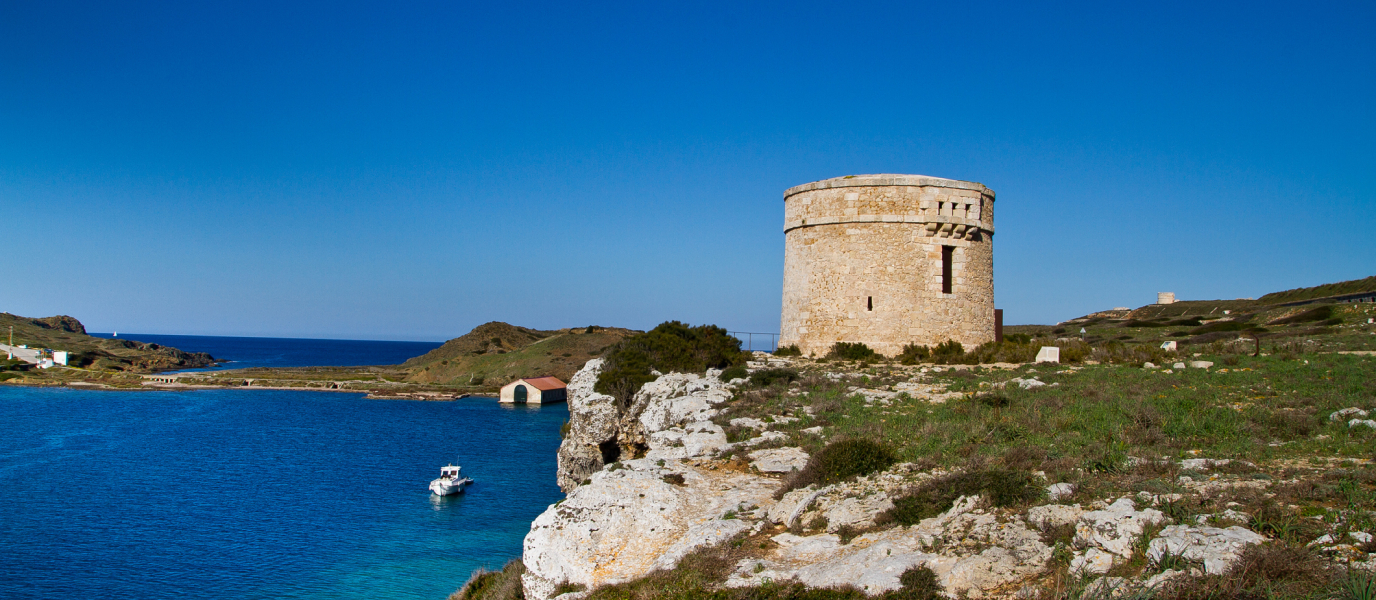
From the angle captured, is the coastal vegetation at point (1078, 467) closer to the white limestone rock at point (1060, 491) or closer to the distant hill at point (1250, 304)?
the white limestone rock at point (1060, 491)

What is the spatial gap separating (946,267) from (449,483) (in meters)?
21.2

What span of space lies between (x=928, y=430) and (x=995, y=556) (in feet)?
13.4

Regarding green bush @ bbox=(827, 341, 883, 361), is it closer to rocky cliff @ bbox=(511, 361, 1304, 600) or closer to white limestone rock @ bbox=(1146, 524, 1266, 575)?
rocky cliff @ bbox=(511, 361, 1304, 600)

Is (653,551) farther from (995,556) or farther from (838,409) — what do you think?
(838,409)

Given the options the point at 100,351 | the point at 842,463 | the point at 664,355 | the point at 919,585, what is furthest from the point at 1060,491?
the point at 100,351

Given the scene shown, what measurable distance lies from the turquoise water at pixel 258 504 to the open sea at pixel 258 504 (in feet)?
0.26

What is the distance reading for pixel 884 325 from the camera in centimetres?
1817

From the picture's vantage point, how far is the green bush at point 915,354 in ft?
57.6

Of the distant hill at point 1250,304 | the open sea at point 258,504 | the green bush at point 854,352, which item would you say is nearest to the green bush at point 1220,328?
the distant hill at point 1250,304

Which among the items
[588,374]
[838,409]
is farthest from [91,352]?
[838,409]

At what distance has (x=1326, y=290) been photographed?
58.8 meters

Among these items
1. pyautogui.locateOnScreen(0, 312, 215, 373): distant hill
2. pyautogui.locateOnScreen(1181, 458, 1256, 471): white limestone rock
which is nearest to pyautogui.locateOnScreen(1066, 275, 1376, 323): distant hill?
pyautogui.locateOnScreen(1181, 458, 1256, 471): white limestone rock

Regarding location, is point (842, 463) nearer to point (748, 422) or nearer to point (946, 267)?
point (748, 422)

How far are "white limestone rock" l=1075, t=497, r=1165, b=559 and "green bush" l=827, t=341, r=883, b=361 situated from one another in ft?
41.2
